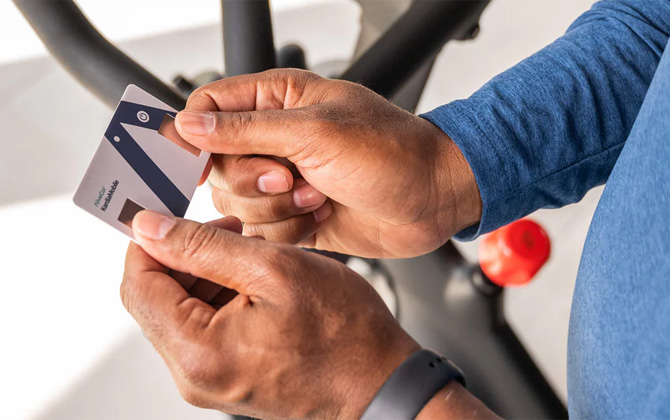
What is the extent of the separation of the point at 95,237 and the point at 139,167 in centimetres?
95

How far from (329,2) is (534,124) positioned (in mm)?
1470

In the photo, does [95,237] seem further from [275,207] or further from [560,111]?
[560,111]

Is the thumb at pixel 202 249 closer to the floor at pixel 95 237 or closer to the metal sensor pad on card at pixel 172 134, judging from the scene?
the metal sensor pad on card at pixel 172 134

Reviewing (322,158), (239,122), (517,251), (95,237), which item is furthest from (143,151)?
(95,237)

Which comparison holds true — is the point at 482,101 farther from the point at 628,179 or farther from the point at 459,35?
the point at 628,179

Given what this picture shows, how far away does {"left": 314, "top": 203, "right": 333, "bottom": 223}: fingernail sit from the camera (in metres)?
0.96

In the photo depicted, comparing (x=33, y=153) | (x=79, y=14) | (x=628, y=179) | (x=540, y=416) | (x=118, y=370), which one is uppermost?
(x=79, y=14)

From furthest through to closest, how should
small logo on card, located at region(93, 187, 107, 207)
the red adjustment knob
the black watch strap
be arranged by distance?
the red adjustment knob → small logo on card, located at region(93, 187, 107, 207) → the black watch strap

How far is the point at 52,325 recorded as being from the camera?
4.88 feet

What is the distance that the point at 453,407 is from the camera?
23.9 inches

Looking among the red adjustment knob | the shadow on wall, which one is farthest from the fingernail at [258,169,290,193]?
the shadow on wall

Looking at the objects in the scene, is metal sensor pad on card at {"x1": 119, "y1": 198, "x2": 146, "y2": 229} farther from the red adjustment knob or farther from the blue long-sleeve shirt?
the red adjustment knob

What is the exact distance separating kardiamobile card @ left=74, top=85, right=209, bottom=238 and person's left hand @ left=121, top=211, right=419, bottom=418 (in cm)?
13

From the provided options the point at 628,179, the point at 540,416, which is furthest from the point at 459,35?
the point at 540,416
